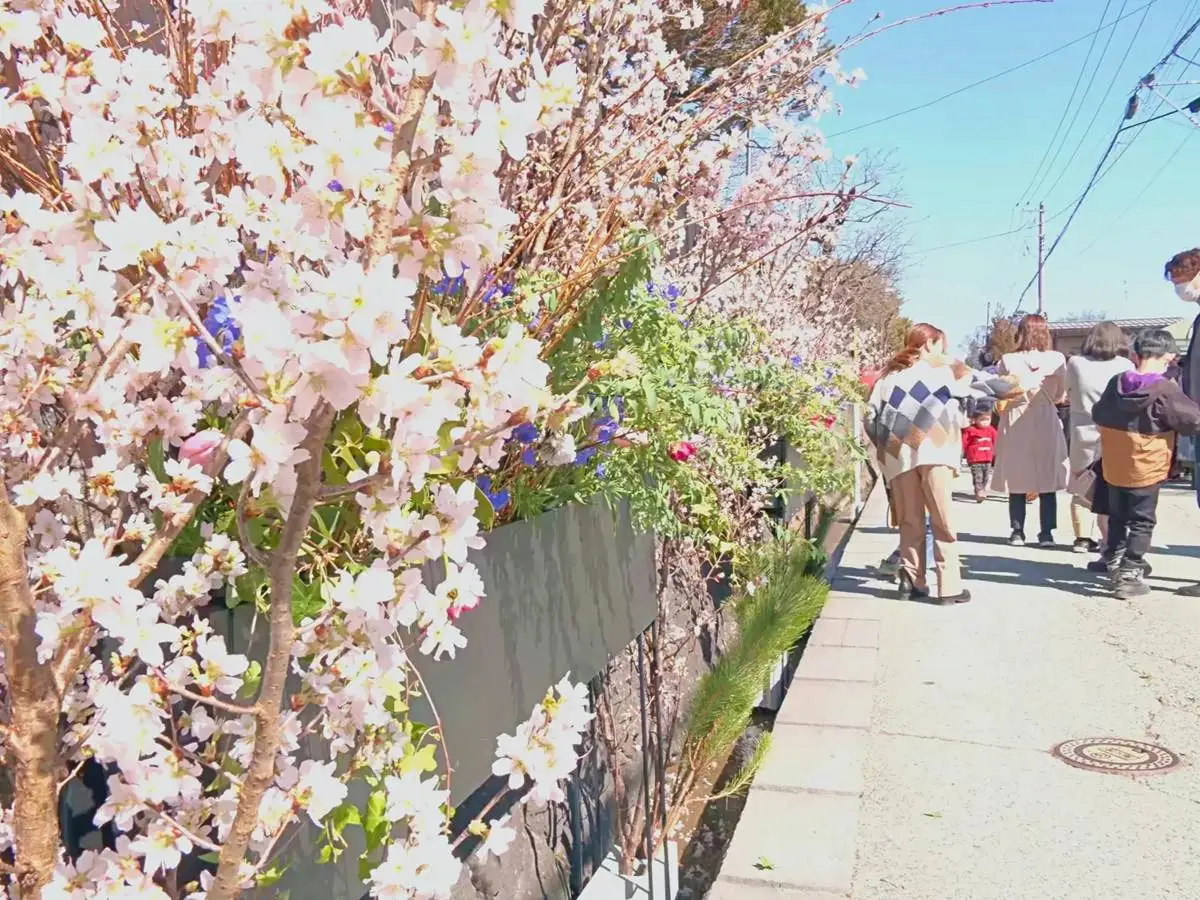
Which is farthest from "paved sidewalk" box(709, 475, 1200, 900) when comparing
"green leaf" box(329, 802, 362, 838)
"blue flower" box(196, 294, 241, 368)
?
"blue flower" box(196, 294, 241, 368)

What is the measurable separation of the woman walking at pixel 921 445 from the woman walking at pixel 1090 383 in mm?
1531

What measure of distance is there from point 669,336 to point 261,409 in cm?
178

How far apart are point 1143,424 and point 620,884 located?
4.77 m

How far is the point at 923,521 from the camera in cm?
644

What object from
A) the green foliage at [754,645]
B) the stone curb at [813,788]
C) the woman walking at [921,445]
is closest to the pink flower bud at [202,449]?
the stone curb at [813,788]

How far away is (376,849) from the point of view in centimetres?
149

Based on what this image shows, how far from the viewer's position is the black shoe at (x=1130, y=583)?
635 cm

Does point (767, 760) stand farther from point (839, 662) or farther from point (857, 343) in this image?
point (857, 343)

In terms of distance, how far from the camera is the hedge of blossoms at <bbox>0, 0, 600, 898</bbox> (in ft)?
3.15

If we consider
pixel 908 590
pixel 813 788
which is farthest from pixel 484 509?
pixel 908 590

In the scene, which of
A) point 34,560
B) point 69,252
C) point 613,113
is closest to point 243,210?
point 69,252

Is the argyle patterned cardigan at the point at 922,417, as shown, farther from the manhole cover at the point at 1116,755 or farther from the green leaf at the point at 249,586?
the green leaf at the point at 249,586

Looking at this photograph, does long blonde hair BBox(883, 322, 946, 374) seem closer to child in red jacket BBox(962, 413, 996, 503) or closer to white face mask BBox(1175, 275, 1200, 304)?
white face mask BBox(1175, 275, 1200, 304)

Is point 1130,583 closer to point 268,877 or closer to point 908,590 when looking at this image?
point 908,590
